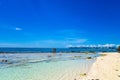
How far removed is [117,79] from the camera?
34.3 feet

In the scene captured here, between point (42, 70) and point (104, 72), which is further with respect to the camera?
point (42, 70)

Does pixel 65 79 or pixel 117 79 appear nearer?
pixel 117 79

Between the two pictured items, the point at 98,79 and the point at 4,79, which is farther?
the point at 4,79

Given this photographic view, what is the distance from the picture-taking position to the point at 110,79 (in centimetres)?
1052

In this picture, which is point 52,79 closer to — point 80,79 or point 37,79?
point 37,79

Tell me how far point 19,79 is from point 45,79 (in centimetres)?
173

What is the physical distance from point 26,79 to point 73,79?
314cm

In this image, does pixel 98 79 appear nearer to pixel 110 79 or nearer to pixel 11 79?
pixel 110 79

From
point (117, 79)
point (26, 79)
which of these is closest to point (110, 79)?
point (117, 79)

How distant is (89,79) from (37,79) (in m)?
3.42

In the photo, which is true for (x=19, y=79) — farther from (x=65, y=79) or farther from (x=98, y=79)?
(x=98, y=79)

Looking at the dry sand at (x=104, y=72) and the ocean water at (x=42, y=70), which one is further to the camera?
the ocean water at (x=42, y=70)

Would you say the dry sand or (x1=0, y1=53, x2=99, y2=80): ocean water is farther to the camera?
(x1=0, y1=53, x2=99, y2=80): ocean water

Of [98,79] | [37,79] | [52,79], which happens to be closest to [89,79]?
[98,79]
